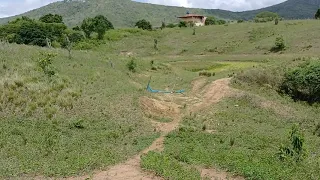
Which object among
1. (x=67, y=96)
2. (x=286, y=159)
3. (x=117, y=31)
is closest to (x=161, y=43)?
(x=117, y=31)

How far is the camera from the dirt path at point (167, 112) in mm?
11789

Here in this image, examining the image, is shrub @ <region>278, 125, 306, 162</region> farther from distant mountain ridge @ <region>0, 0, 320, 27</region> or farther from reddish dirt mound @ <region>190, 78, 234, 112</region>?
distant mountain ridge @ <region>0, 0, 320, 27</region>

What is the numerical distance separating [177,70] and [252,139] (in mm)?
18509

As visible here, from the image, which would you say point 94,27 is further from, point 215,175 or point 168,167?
point 215,175

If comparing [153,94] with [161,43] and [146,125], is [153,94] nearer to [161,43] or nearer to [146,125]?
[146,125]

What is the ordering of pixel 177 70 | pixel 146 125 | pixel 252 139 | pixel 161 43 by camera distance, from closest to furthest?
pixel 252 139
pixel 146 125
pixel 177 70
pixel 161 43

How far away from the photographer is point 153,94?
22.5 m

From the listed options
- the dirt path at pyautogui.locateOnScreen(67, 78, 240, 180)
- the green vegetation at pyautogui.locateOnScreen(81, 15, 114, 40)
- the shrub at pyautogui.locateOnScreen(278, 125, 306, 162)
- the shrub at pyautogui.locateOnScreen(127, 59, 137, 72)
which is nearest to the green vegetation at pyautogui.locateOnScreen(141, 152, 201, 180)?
the dirt path at pyautogui.locateOnScreen(67, 78, 240, 180)

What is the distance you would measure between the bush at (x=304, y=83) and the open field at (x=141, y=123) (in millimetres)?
838

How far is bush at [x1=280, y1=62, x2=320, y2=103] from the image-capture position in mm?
23953

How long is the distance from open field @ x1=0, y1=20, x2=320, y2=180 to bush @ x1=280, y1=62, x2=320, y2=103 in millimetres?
838

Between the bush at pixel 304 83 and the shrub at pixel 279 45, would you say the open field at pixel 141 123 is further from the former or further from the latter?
the shrub at pixel 279 45

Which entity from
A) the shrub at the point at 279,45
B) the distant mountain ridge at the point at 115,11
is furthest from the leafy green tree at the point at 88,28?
the distant mountain ridge at the point at 115,11

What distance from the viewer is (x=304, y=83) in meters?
24.2
